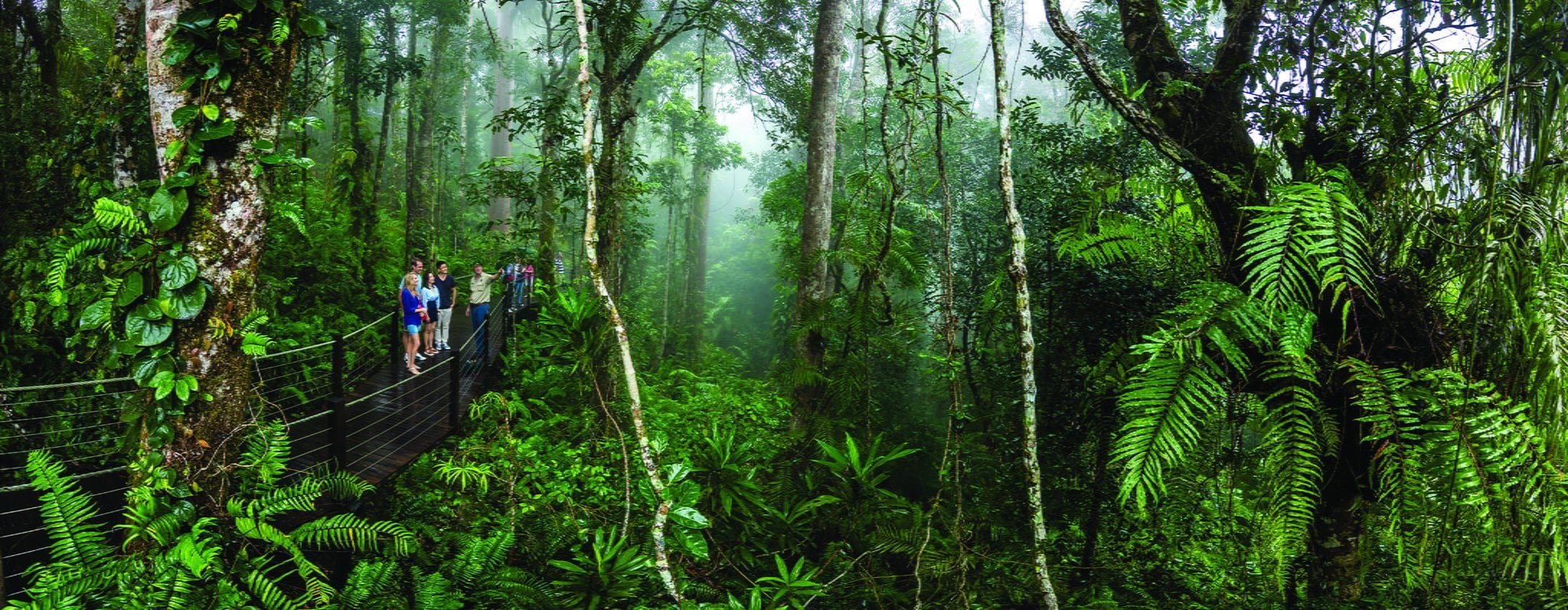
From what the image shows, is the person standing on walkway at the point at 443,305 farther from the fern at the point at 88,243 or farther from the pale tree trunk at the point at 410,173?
the fern at the point at 88,243

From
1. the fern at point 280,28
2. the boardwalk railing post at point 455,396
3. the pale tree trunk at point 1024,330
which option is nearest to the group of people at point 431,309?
the boardwalk railing post at point 455,396

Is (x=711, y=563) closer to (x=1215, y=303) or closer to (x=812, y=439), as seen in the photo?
(x=812, y=439)

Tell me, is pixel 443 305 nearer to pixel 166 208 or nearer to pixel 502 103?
pixel 166 208

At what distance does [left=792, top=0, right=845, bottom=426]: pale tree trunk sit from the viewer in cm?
683

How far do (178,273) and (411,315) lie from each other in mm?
4312

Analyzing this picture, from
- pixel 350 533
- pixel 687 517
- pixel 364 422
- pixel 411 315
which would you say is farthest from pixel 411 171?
pixel 687 517

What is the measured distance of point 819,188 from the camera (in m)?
7.38

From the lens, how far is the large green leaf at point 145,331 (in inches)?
136

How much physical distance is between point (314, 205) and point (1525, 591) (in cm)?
1387

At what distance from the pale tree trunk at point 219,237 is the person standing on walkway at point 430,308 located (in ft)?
13.8

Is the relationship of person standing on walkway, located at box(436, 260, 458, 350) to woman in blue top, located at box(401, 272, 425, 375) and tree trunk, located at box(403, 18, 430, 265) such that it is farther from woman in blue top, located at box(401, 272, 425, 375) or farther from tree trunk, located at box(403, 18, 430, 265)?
tree trunk, located at box(403, 18, 430, 265)

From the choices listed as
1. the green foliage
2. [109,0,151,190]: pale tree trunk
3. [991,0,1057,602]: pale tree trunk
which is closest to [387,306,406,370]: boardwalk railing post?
[109,0,151,190]: pale tree trunk

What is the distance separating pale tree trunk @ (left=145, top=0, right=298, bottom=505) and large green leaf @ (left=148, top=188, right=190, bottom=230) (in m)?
0.09

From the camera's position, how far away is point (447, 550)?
16.8 feet
